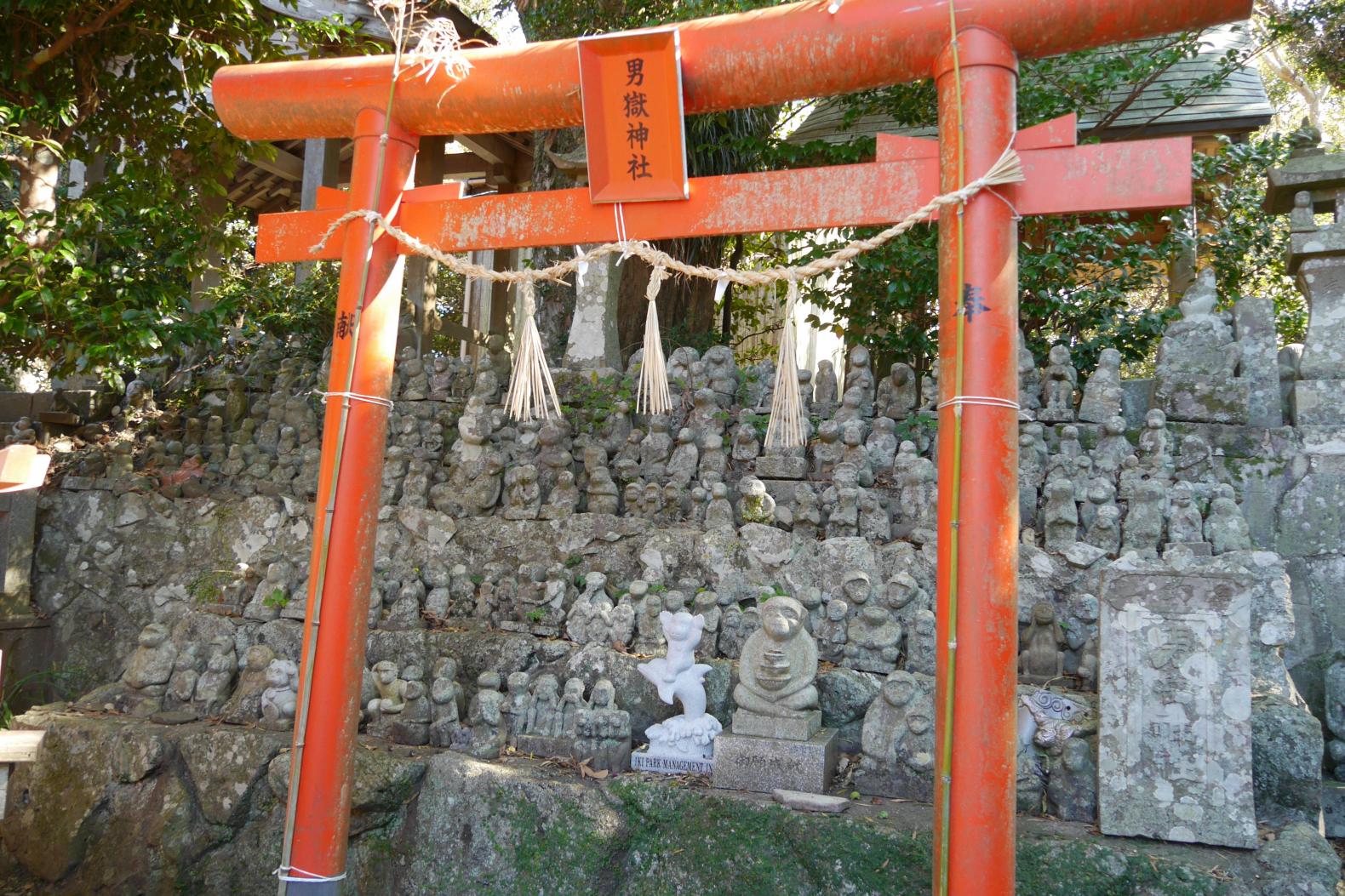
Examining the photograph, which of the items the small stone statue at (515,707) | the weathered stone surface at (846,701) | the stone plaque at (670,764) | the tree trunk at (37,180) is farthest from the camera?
the tree trunk at (37,180)

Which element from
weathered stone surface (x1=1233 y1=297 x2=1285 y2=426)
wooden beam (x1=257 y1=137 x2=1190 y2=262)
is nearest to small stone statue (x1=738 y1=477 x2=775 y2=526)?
wooden beam (x1=257 y1=137 x2=1190 y2=262)

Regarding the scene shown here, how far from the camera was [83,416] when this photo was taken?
8094 millimetres

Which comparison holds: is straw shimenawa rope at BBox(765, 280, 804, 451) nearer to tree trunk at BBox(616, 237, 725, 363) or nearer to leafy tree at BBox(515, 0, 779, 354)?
leafy tree at BBox(515, 0, 779, 354)

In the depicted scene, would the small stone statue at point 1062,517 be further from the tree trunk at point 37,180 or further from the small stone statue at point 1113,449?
the tree trunk at point 37,180

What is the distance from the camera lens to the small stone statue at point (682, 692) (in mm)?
4559

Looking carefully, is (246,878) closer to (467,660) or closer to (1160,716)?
(467,660)

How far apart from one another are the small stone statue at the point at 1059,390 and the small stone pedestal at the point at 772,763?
2798 millimetres

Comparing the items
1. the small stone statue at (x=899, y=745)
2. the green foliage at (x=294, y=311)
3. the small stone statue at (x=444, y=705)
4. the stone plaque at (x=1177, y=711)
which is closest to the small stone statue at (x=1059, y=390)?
the stone plaque at (x=1177, y=711)

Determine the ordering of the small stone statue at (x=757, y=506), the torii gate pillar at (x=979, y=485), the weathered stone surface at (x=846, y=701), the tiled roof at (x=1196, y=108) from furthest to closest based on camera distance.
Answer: the tiled roof at (x=1196, y=108)
the small stone statue at (x=757, y=506)
the weathered stone surface at (x=846, y=701)
the torii gate pillar at (x=979, y=485)

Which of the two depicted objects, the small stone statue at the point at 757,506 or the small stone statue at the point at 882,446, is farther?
the small stone statue at the point at 882,446

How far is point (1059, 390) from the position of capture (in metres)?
6.11

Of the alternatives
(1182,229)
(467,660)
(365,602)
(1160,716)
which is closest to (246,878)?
(467,660)

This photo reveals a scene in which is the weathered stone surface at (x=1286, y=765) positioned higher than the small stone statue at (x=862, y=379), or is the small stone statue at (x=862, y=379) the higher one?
the small stone statue at (x=862, y=379)

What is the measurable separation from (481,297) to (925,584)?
989 centimetres
